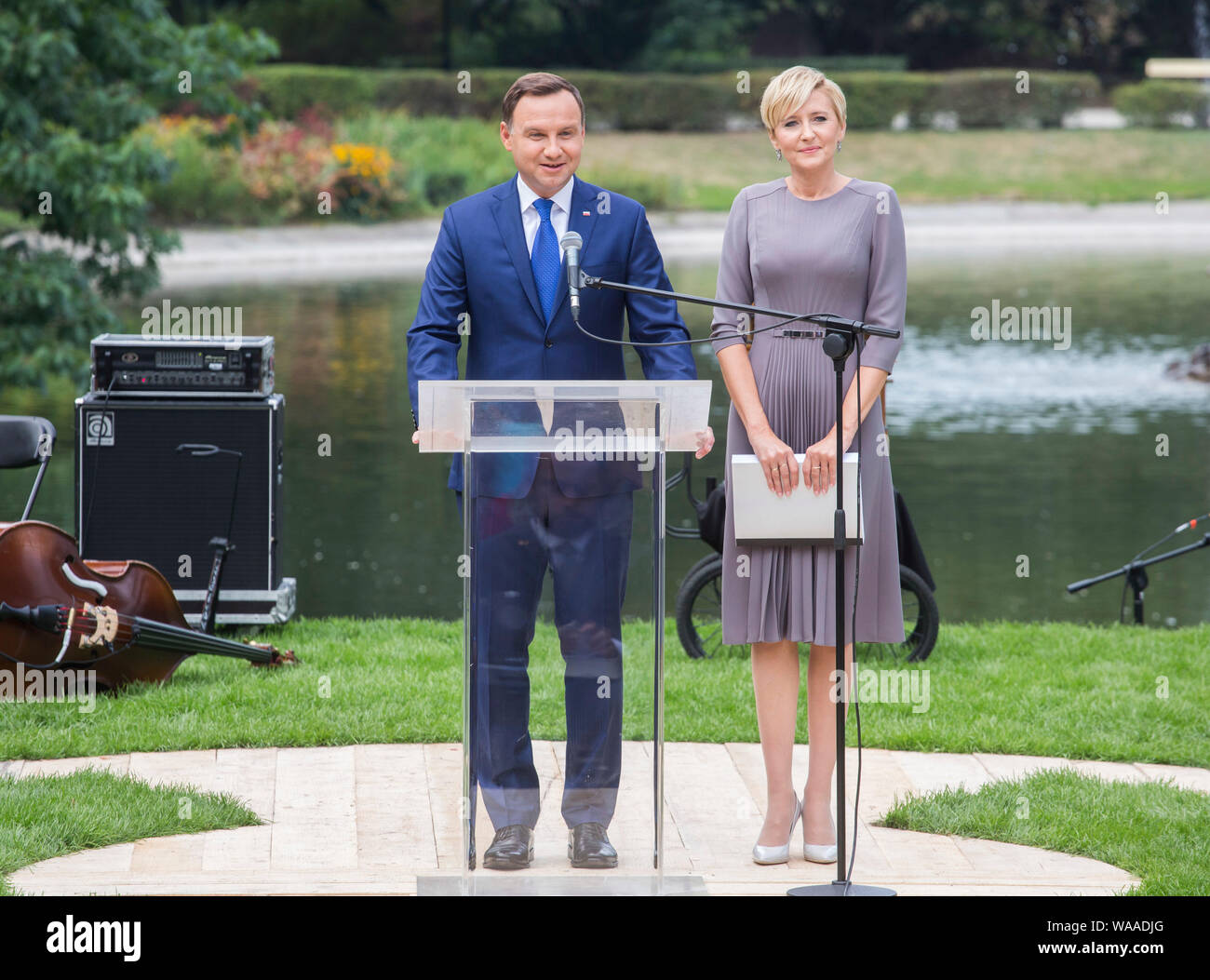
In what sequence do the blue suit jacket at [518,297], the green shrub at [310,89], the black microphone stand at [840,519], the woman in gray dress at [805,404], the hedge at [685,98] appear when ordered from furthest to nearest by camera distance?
the hedge at [685,98], the green shrub at [310,89], the woman in gray dress at [805,404], the blue suit jacket at [518,297], the black microphone stand at [840,519]

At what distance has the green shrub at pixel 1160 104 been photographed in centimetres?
3991

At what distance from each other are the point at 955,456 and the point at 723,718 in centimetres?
786

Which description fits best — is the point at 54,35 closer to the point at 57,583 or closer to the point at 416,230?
the point at 57,583

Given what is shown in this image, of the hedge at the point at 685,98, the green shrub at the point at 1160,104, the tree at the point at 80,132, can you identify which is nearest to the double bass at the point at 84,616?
the tree at the point at 80,132

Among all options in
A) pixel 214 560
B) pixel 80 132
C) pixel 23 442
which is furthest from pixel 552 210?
pixel 80 132

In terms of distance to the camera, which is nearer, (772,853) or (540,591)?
(540,591)

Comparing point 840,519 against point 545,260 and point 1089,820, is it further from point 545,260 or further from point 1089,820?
point 1089,820

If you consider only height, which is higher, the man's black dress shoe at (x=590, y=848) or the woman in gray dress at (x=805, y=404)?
the woman in gray dress at (x=805, y=404)

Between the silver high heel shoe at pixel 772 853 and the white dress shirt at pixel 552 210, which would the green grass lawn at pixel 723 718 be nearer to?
the silver high heel shoe at pixel 772 853

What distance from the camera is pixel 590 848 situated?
3820mm

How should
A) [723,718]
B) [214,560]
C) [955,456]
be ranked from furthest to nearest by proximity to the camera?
[955,456] → [214,560] → [723,718]

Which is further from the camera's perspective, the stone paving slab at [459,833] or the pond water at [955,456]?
the pond water at [955,456]

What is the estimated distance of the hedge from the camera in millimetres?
37875

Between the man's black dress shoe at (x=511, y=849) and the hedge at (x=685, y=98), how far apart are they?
113ft
